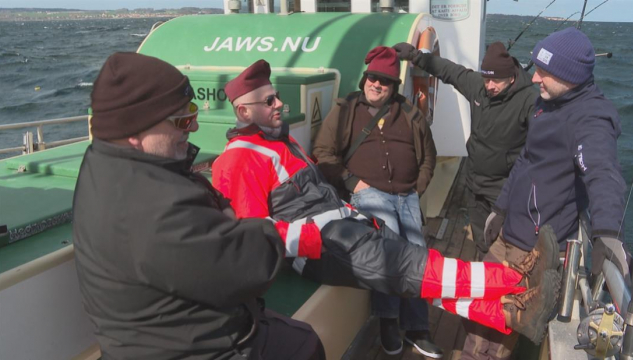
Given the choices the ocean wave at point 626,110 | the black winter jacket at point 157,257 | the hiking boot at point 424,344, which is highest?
the black winter jacket at point 157,257

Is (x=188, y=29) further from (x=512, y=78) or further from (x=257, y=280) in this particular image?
(x=257, y=280)

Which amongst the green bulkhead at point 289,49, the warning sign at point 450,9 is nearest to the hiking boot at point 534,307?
the green bulkhead at point 289,49

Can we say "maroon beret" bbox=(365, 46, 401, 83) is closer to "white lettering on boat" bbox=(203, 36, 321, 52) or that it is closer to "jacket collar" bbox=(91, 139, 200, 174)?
"white lettering on boat" bbox=(203, 36, 321, 52)

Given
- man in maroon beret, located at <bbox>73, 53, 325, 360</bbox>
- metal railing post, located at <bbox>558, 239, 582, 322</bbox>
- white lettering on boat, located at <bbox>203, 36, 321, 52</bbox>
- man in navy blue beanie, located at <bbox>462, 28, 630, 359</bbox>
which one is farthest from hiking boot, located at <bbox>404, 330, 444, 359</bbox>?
white lettering on boat, located at <bbox>203, 36, 321, 52</bbox>

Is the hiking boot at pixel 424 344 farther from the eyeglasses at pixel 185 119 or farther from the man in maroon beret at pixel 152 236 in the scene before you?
the eyeglasses at pixel 185 119

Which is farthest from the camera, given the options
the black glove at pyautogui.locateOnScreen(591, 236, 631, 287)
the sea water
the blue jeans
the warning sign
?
the sea water

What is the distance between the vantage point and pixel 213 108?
4371 mm

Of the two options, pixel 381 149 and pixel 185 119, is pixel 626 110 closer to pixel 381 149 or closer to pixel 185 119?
pixel 381 149

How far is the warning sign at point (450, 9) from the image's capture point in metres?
7.10

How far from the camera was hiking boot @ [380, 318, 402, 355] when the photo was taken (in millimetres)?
3428

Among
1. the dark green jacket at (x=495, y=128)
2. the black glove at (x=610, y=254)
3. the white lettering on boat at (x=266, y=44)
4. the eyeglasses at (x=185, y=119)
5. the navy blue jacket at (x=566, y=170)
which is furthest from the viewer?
the white lettering on boat at (x=266, y=44)

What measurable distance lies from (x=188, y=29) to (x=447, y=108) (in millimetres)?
3474

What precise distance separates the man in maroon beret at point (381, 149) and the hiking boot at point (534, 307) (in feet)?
3.19

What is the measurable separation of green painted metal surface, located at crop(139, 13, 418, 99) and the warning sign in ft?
6.51
